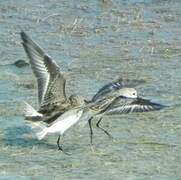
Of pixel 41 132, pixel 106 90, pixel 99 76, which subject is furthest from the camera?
pixel 99 76

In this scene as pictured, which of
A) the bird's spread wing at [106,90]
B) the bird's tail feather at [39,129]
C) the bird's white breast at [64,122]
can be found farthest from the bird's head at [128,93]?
the bird's tail feather at [39,129]

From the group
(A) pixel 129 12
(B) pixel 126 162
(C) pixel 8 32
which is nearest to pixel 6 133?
(B) pixel 126 162

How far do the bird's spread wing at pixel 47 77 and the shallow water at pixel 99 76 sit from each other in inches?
16.1

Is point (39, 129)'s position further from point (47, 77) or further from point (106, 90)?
point (106, 90)

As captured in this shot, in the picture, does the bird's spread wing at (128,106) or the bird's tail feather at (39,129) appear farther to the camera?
the bird's spread wing at (128,106)

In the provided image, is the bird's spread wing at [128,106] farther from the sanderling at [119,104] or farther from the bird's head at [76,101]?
the bird's head at [76,101]

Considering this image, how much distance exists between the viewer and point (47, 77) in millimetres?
8289

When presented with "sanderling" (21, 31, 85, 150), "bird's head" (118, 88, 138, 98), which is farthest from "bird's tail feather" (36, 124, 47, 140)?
"bird's head" (118, 88, 138, 98)

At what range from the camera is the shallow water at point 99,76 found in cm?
775

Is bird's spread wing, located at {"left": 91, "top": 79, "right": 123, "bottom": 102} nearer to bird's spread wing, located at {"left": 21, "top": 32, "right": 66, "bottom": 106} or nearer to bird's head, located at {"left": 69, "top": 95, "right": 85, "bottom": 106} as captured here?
bird's head, located at {"left": 69, "top": 95, "right": 85, "bottom": 106}

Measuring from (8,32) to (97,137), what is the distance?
436 centimetres

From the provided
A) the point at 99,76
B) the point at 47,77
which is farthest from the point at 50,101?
the point at 99,76

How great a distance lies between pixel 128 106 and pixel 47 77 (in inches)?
28.9

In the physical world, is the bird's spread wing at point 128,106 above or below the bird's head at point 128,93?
below
